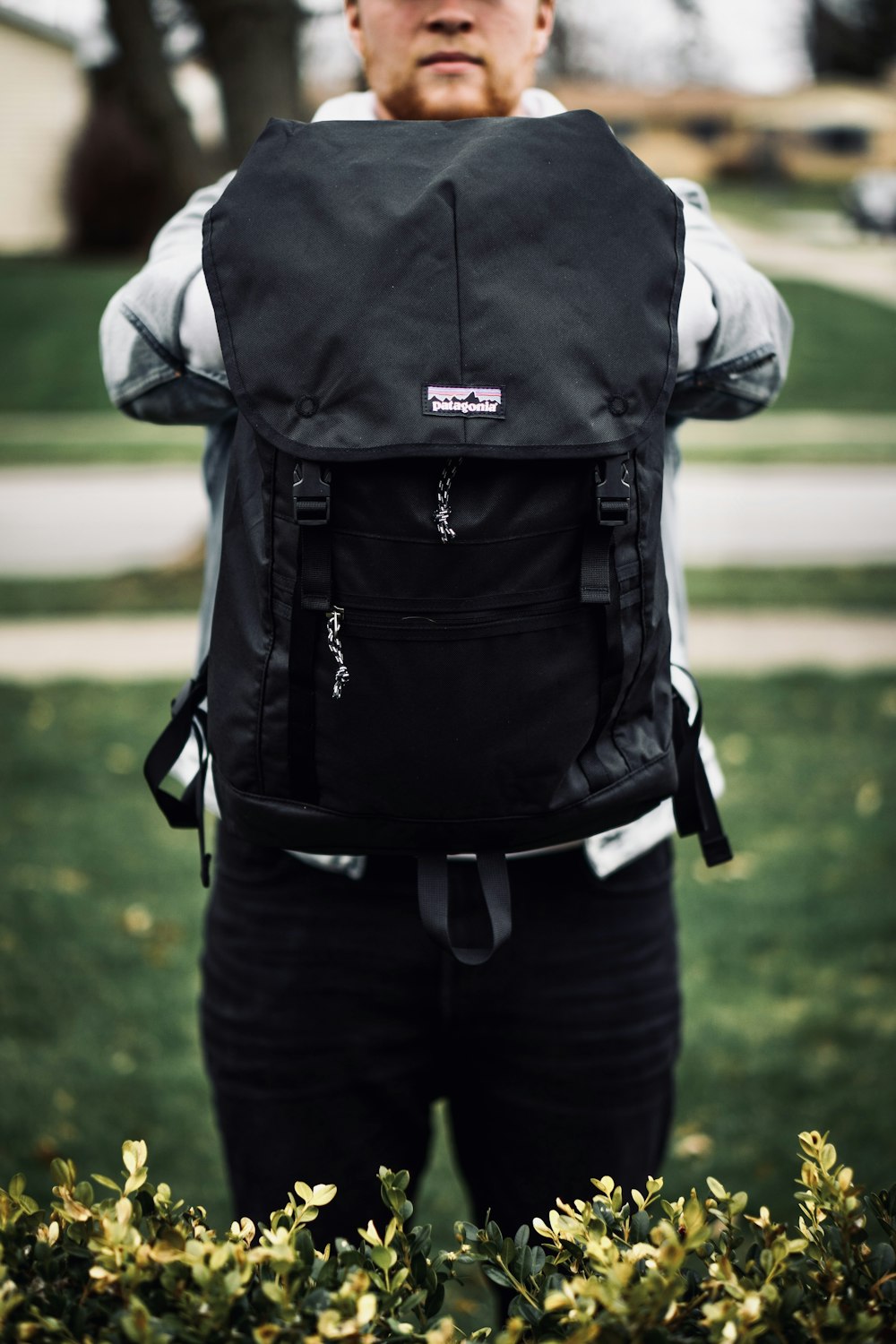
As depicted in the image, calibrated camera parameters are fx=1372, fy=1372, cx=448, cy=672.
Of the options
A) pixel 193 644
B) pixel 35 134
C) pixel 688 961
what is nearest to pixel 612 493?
pixel 688 961

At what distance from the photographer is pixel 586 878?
5.64 feet

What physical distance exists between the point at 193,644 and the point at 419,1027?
5.43 meters

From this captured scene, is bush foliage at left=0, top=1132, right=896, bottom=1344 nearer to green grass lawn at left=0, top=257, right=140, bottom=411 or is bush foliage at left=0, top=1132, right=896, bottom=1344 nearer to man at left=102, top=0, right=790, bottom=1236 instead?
man at left=102, top=0, right=790, bottom=1236

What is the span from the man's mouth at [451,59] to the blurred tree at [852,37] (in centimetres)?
5519

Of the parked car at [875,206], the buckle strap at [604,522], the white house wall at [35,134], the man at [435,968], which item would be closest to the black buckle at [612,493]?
the buckle strap at [604,522]

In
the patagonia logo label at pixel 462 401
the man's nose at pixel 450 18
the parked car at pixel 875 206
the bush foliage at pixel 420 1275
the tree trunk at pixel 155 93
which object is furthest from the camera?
the parked car at pixel 875 206

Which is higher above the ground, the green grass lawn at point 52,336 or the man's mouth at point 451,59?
the man's mouth at point 451,59

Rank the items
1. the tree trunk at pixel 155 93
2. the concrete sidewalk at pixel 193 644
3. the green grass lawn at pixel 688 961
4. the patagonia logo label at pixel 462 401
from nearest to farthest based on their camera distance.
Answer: the patagonia logo label at pixel 462 401, the green grass lawn at pixel 688 961, the concrete sidewalk at pixel 193 644, the tree trunk at pixel 155 93

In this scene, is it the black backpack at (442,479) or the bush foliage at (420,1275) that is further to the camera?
the black backpack at (442,479)

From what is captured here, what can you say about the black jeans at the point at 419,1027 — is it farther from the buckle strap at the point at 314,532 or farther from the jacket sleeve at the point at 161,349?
the jacket sleeve at the point at 161,349

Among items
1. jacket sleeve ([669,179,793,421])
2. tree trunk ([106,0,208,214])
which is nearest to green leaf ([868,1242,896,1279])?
jacket sleeve ([669,179,793,421])

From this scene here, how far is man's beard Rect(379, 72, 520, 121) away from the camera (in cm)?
170

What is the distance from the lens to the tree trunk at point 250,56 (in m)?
7.75

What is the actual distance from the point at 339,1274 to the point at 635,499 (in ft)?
2.66
